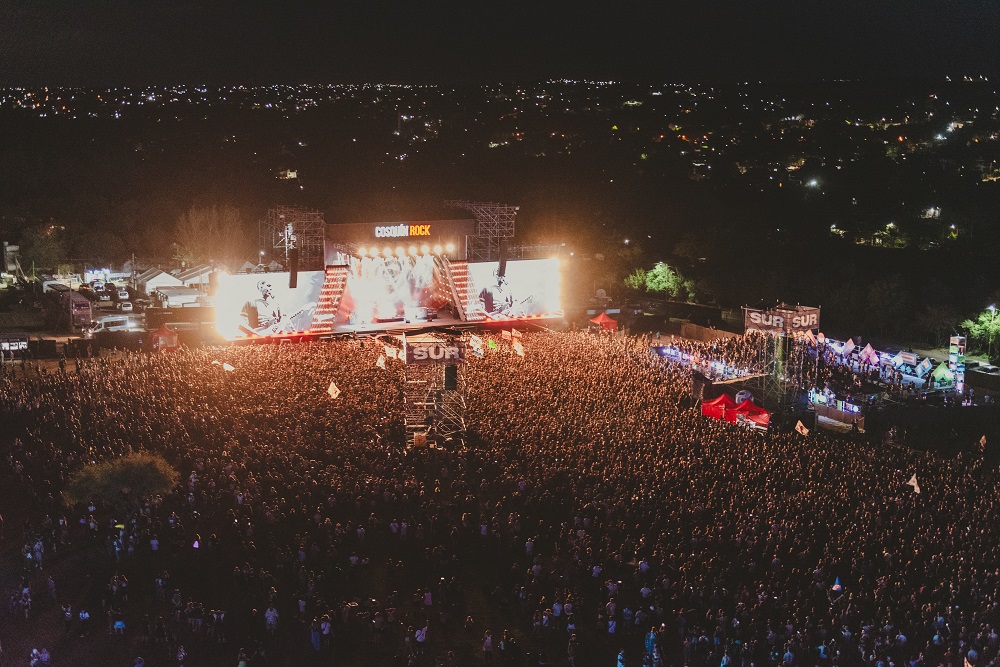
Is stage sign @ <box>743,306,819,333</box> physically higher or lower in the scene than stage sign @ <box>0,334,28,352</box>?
higher

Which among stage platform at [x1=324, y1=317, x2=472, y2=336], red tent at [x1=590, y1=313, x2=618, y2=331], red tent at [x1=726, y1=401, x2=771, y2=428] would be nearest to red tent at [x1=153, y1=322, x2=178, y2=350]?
stage platform at [x1=324, y1=317, x2=472, y2=336]

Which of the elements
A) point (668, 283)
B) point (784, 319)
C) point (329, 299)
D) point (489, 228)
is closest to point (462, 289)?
point (489, 228)

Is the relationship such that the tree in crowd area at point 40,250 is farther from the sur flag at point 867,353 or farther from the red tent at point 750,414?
the sur flag at point 867,353

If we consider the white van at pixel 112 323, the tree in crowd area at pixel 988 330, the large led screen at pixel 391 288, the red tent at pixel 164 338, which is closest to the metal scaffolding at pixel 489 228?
the large led screen at pixel 391 288

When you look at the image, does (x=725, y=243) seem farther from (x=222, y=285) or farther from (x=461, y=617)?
(x=461, y=617)

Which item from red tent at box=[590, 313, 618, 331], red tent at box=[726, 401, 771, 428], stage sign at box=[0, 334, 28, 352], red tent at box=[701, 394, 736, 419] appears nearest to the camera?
red tent at box=[726, 401, 771, 428]

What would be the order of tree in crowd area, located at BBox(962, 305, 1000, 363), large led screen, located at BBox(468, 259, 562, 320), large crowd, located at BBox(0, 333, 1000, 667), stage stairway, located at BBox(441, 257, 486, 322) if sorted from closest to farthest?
1. large crowd, located at BBox(0, 333, 1000, 667)
2. tree in crowd area, located at BBox(962, 305, 1000, 363)
3. stage stairway, located at BBox(441, 257, 486, 322)
4. large led screen, located at BBox(468, 259, 562, 320)

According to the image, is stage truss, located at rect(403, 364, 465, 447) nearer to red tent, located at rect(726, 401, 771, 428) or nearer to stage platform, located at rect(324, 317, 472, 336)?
red tent, located at rect(726, 401, 771, 428)
